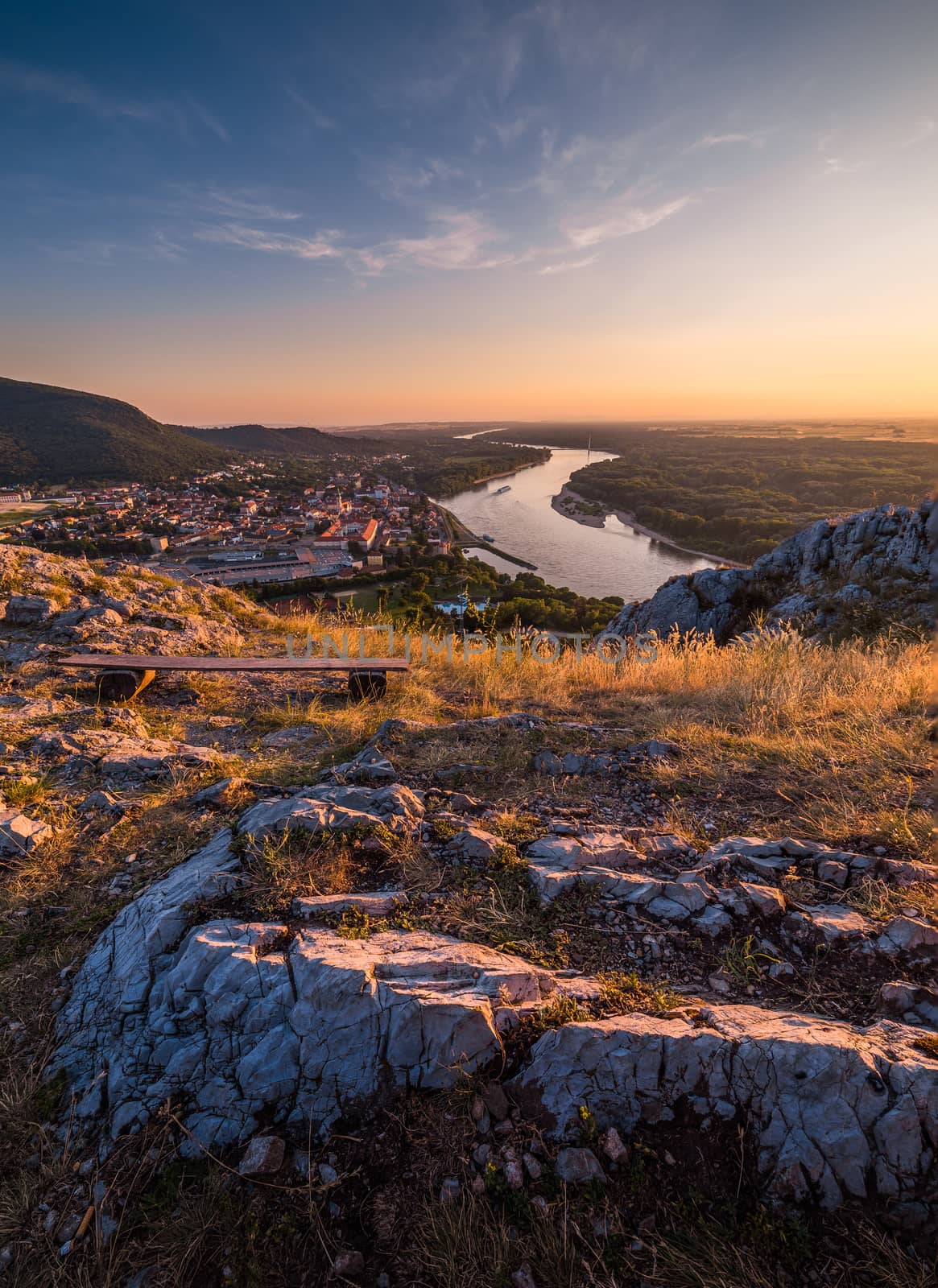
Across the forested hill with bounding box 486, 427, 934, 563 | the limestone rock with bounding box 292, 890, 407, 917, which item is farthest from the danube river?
the limestone rock with bounding box 292, 890, 407, 917

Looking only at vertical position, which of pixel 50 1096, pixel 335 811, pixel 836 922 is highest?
pixel 335 811

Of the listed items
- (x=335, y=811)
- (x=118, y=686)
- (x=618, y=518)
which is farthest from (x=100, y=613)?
(x=618, y=518)

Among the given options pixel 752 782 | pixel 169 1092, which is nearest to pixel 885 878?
pixel 752 782

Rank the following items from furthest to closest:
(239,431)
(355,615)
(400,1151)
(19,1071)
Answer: (239,431), (355,615), (19,1071), (400,1151)

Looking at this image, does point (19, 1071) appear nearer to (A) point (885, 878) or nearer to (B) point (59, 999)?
(B) point (59, 999)

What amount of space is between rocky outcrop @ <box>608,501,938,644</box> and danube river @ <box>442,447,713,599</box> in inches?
276

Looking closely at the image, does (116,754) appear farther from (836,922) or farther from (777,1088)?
(836,922)

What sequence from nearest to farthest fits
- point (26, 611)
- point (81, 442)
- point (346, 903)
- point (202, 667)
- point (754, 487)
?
point (346, 903), point (202, 667), point (26, 611), point (754, 487), point (81, 442)

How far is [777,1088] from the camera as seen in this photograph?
1545 mm

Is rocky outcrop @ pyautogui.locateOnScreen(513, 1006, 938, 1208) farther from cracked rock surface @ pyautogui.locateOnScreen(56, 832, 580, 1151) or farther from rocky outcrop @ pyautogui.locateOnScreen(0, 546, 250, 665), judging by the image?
rocky outcrop @ pyautogui.locateOnScreen(0, 546, 250, 665)

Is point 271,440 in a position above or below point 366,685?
above

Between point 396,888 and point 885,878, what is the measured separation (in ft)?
7.85

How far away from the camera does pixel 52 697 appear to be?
17.1 feet

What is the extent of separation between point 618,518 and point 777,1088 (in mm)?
58067
